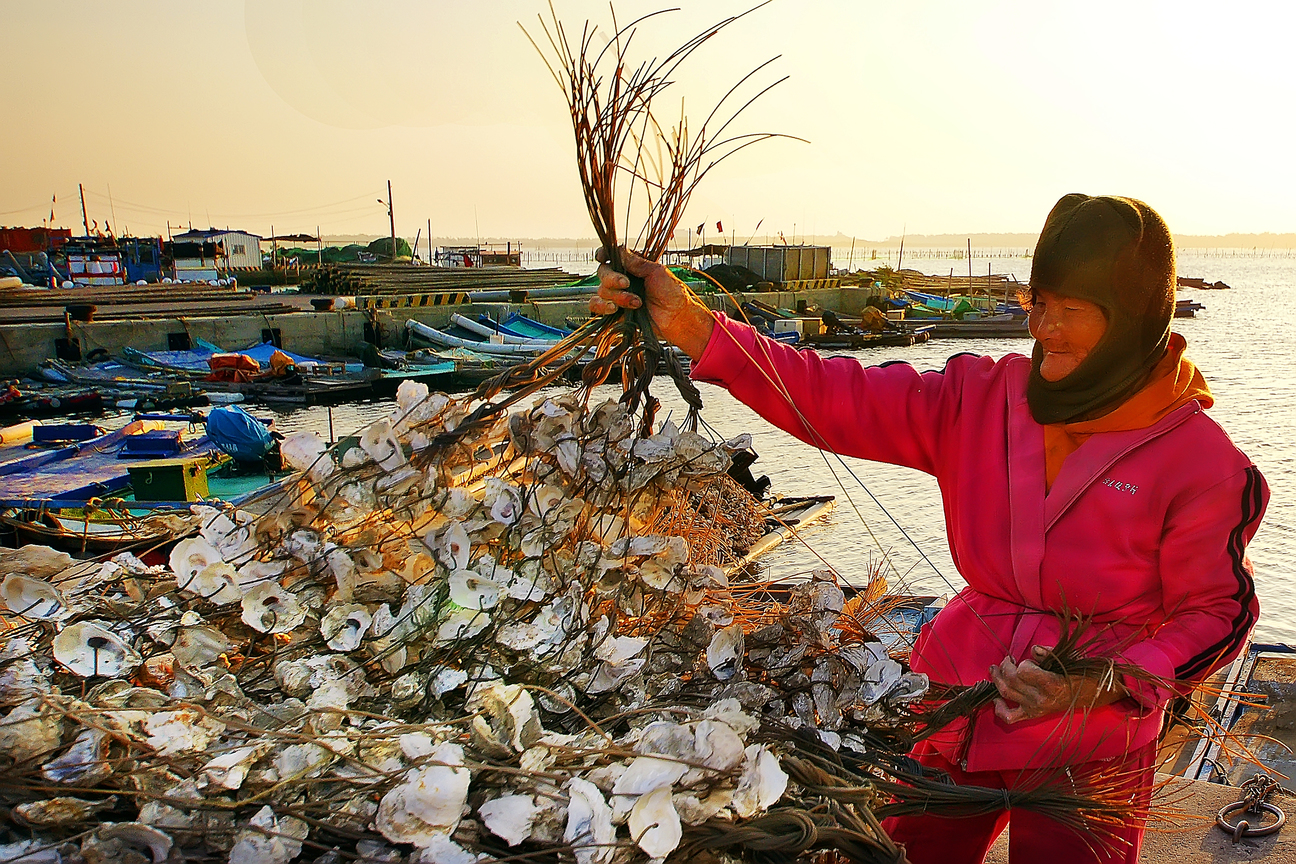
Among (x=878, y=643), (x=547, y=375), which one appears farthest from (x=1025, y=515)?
(x=547, y=375)

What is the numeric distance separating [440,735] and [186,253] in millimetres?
40569

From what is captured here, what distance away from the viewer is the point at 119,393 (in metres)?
14.9

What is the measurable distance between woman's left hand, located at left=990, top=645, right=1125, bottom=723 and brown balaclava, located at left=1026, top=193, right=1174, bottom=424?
1.41 feet

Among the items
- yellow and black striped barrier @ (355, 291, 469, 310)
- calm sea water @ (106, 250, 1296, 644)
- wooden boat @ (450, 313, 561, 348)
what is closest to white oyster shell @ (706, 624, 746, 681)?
calm sea water @ (106, 250, 1296, 644)

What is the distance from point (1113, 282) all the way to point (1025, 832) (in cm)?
90

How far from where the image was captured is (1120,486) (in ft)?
4.87

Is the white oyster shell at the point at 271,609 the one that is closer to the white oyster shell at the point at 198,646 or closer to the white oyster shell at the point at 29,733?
the white oyster shell at the point at 198,646

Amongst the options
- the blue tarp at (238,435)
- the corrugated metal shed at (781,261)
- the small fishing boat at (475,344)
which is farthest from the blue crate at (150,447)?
the corrugated metal shed at (781,261)

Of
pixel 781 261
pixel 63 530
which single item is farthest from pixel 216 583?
pixel 781 261

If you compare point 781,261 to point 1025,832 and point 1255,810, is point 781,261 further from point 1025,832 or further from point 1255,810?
point 1025,832

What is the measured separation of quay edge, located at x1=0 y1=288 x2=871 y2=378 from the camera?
644 inches

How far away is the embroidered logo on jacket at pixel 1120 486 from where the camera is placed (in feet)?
4.83

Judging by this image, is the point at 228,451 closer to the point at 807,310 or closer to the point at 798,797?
the point at 798,797

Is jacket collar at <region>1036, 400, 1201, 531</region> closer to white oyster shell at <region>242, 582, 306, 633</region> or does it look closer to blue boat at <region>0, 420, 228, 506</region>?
white oyster shell at <region>242, 582, 306, 633</region>
